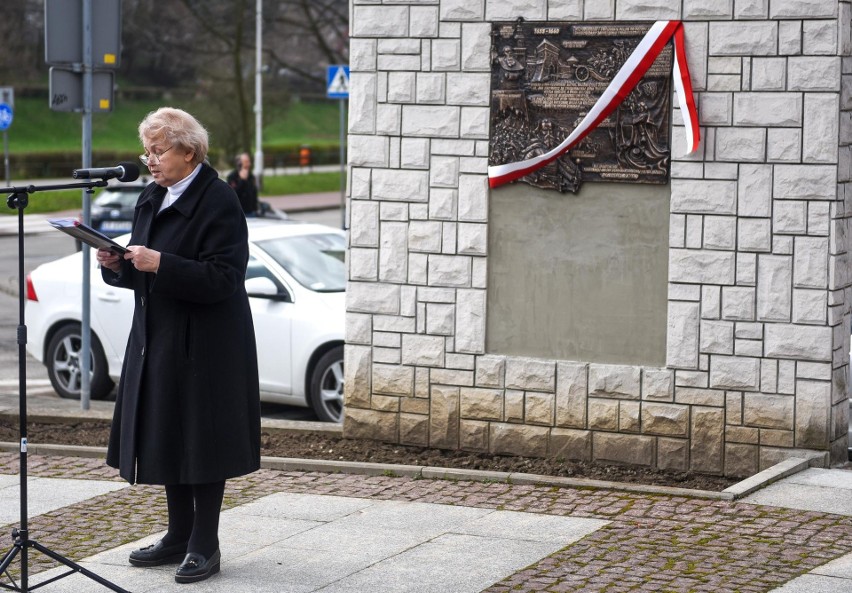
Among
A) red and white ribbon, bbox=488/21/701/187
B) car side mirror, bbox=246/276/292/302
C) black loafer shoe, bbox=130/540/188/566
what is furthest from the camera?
car side mirror, bbox=246/276/292/302

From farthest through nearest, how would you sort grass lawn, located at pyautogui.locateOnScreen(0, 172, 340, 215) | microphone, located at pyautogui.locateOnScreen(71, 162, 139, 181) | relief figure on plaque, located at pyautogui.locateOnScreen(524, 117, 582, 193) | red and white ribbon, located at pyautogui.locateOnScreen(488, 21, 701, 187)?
grass lawn, located at pyautogui.locateOnScreen(0, 172, 340, 215), relief figure on plaque, located at pyautogui.locateOnScreen(524, 117, 582, 193), red and white ribbon, located at pyautogui.locateOnScreen(488, 21, 701, 187), microphone, located at pyautogui.locateOnScreen(71, 162, 139, 181)

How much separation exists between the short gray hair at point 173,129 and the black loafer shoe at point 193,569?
1.61 m

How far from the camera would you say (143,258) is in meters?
5.69

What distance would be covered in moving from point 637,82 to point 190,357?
3.50 m

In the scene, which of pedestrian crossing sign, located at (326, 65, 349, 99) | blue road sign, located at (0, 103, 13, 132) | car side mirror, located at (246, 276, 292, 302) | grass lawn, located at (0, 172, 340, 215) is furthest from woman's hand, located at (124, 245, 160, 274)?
grass lawn, located at (0, 172, 340, 215)

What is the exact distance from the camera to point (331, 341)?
34.3ft

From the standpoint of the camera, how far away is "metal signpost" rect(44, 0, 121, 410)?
10.5 meters

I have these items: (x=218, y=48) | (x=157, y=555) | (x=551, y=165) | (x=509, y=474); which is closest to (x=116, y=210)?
(x=551, y=165)

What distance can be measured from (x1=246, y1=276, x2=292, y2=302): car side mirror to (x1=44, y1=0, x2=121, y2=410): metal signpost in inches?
45.7

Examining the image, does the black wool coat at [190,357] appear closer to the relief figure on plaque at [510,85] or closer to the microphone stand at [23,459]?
the microphone stand at [23,459]

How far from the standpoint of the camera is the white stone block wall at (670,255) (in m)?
8.05

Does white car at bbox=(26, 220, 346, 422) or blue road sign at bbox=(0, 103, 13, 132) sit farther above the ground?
blue road sign at bbox=(0, 103, 13, 132)

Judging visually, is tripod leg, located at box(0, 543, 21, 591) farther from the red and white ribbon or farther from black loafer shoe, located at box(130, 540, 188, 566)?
the red and white ribbon

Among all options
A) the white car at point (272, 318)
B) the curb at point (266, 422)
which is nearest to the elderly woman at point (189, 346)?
the curb at point (266, 422)
